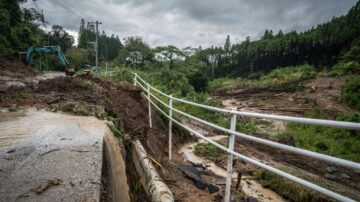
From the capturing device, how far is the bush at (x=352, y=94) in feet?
60.8

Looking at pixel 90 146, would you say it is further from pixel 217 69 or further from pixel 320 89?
pixel 217 69

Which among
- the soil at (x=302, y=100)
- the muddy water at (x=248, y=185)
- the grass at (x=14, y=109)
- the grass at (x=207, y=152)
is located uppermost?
the grass at (x=14, y=109)

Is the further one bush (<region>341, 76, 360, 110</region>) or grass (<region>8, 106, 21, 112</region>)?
bush (<region>341, 76, 360, 110</region>)

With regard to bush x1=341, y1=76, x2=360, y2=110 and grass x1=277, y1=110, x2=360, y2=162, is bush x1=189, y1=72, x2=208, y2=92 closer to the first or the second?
bush x1=341, y1=76, x2=360, y2=110

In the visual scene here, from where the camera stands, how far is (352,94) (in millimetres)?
19188

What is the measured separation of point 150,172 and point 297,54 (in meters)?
63.4

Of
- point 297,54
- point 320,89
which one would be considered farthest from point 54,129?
point 297,54

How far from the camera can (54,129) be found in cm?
296

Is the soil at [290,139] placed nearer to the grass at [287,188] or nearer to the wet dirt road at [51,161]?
the grass at [287,188]

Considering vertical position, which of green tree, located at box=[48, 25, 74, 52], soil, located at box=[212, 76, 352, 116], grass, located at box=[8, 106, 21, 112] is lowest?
soil, located at box=[212, 76, 352, 116]

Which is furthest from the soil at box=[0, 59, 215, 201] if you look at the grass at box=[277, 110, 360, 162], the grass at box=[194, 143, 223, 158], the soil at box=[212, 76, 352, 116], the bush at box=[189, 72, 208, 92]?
the bush at box=[189, 72, 208, 92]

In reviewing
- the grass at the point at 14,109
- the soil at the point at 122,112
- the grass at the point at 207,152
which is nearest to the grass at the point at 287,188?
the grass at the point at 207,152

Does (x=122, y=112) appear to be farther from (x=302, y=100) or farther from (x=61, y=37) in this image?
(x=61, y=37)

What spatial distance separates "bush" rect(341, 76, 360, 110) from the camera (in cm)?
1854
